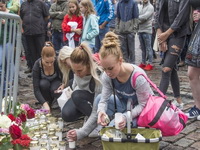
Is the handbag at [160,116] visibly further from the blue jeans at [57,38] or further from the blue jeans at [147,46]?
the blue jeans at [57,38]

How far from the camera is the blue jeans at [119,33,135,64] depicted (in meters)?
7.59

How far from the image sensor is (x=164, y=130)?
310cm

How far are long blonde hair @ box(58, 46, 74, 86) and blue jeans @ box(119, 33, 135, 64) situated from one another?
3.20 meters

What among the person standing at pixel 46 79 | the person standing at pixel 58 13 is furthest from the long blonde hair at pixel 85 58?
the person standing at pixel 58 13

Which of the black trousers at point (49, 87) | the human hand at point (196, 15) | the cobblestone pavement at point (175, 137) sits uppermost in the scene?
the human hand at point (196, 15)

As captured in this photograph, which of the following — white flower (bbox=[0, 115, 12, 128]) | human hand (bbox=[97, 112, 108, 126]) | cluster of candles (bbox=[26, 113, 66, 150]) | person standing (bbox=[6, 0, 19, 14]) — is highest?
person standing (bbox=[6, 0, 19, 14])

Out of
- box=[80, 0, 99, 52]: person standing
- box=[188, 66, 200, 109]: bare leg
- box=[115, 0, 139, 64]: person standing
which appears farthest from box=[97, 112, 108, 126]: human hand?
box=[115, 0, 139, 64]: person standing

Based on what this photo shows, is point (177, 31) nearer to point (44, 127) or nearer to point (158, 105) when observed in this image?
point (158, 105)

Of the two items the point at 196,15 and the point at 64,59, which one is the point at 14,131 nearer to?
the point at 64,59

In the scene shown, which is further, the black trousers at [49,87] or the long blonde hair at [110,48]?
the black trousers at [49,87]

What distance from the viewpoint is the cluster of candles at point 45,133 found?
3042mm

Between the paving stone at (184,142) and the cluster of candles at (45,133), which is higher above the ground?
the cluster of candles at (45,133)

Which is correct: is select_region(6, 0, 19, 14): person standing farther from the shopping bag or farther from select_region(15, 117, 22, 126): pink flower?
select_region(15, 117, 22, 126): pink flower

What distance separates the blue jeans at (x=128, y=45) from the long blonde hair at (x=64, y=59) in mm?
3202
